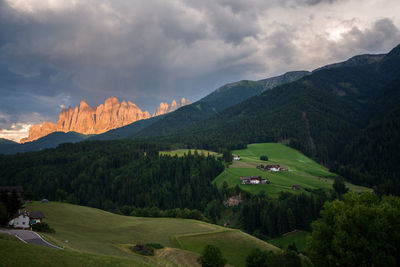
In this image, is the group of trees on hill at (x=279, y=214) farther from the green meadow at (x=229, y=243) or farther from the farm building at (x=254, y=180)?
the green meadow at (x=229, y=243)

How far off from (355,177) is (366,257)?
524 feet

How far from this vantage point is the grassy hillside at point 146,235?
2026 inches


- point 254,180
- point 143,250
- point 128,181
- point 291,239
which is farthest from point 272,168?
point 143,250

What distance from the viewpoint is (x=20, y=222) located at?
180 feet

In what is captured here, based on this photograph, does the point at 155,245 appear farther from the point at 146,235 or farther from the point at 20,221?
the point at 20,221

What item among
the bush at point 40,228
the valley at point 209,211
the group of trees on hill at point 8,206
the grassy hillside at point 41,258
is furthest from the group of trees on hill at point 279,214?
the grassy hillside at point 41,258

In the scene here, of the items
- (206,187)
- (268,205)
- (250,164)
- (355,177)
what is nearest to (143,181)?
(206,187)

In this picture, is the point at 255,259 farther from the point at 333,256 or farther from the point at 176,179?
the point at 176,179

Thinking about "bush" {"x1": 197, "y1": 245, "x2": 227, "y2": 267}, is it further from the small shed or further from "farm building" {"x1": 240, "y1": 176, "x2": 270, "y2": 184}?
"farm building" {"x1": 240, "y1": 176, "x2": 270, "y2": 184}

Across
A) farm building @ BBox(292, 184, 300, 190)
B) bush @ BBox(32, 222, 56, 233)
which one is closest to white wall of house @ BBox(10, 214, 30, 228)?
bush @ BBox(32, 222, 56, 233)

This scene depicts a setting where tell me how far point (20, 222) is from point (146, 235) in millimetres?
28282

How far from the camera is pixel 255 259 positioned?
46.4 metres

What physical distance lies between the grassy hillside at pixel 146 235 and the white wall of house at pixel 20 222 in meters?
6.46

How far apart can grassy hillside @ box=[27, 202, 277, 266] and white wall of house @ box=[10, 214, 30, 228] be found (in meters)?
6.46
